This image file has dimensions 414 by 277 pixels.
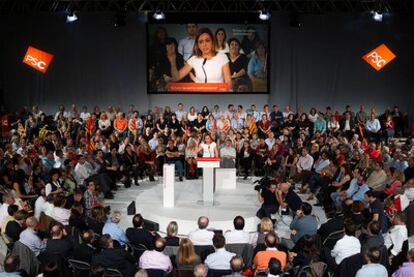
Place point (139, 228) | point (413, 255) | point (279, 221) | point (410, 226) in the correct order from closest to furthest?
point (413, 255) < point (139, 228) < point (410, 226) < point (279, 221)

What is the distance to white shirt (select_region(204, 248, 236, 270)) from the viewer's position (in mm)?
6117

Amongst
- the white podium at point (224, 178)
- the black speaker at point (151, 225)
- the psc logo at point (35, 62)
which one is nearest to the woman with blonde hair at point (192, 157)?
the white podium at point (224, 178)

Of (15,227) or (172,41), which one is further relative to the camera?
(172,41)

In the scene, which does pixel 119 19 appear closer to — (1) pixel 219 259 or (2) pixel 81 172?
(2) pixel 81 172

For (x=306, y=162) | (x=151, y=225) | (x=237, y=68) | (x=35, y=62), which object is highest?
(x=35, y=62)

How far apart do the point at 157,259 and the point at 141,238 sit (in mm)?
840

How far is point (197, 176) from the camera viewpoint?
1262 cm

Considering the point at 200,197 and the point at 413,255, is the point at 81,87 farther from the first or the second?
the point at 413,255

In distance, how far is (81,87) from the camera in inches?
695

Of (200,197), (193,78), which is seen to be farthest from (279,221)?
(193,78)

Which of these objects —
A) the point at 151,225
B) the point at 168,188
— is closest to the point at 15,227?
the point at 151,225

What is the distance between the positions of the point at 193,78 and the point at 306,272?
37.0ft

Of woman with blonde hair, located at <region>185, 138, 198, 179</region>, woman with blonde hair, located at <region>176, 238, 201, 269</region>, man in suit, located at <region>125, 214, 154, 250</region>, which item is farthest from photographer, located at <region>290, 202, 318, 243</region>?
woman with blonde hair, located at <region>185, 138, 198, 179</region>

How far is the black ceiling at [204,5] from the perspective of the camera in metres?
16.9
